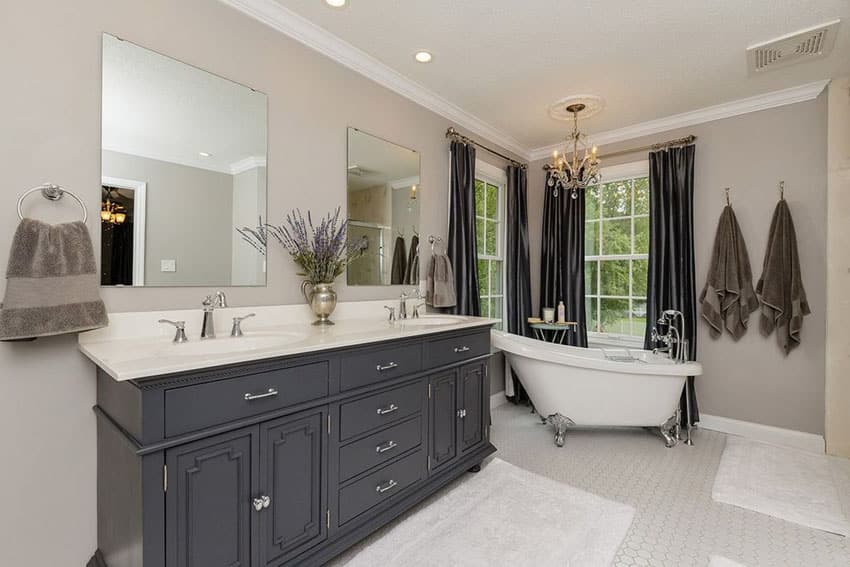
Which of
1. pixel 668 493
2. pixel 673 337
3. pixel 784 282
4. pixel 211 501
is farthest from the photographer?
pixel 673 337

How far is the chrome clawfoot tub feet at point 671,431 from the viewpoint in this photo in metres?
3.01

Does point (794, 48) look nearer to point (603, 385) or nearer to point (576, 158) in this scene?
point (576, 158)

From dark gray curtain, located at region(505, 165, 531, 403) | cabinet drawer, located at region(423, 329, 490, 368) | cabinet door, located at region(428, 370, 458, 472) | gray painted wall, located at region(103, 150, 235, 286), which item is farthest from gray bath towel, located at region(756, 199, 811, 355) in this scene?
gray painted wall, located at region(103, 150, 235, 286)

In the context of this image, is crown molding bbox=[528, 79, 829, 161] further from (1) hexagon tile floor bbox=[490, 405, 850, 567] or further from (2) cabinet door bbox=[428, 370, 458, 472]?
(2) cabinet door bbox=[428, 370, 458, 472]

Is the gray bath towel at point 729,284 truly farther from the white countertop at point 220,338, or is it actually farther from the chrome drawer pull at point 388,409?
the chrome drawer pull at point 388,409

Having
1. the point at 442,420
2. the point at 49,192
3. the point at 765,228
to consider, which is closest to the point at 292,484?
the point at 442,420

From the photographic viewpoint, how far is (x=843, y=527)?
6.56 ft

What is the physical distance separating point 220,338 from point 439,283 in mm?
1640

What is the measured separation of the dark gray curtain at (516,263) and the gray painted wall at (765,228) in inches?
53.2

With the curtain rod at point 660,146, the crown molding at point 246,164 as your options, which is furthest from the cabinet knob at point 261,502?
the curtain rod at point 660,146

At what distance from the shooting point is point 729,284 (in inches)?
124

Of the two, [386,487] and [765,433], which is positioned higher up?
[386,487]

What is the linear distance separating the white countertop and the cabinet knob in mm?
495

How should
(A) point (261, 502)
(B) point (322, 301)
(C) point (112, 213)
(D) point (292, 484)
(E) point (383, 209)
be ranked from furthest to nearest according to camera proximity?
(E) point (383, 209) → (B) point (322, 301) → (C) point (112, 213) → (D) point (292, 484) → (A) point (261, 502)
